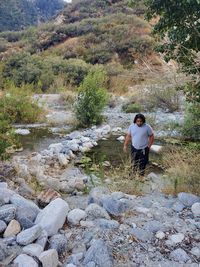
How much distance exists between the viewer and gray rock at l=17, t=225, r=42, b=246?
3.98 m

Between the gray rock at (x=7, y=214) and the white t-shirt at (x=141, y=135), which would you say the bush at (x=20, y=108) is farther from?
the gray rock at (x=7, y=214)

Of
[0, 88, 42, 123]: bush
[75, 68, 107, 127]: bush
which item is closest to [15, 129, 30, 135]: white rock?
[0, 88, 42, 123]: bush

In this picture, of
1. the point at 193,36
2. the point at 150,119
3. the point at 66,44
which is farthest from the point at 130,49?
the point at 193,36

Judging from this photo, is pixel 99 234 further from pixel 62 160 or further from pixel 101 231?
pixel 62 160

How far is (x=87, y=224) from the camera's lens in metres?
4.61

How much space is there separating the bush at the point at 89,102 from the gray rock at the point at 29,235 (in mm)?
10600

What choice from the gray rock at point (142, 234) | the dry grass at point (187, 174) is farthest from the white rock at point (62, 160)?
the gray rock at point (142, 234)

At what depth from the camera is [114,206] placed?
506 centimetres

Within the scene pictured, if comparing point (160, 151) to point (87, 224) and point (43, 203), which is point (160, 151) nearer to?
point (43, 203)

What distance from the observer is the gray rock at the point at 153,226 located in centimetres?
459

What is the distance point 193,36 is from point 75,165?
440 centimetres

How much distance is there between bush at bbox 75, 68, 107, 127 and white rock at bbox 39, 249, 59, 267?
1096cm

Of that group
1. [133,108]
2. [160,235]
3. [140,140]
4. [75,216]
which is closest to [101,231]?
[75,216]

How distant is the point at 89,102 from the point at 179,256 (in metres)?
10.9
